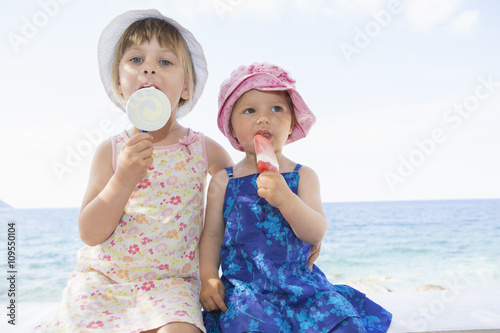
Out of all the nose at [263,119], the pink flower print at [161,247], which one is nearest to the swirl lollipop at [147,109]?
the nose at [263,119]

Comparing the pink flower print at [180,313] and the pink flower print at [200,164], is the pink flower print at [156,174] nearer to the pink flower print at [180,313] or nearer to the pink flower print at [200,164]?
the pink flower print at [200,164]

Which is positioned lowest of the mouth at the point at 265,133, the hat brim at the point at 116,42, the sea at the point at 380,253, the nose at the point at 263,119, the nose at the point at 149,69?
the sea at the point at 380,253

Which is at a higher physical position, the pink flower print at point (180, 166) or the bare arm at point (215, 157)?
the bare arm at point (215, 157)

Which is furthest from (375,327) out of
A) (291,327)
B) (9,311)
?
(9,311)

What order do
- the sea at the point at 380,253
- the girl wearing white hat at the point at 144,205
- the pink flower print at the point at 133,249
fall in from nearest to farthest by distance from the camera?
the girl wearing white hat at the point at 144,205, the pink flower print at the point at 133,249, the sea at the point at 380,253

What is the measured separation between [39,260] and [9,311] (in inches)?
543

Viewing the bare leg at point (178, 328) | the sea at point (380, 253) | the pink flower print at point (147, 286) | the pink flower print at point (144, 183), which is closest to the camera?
the bare leg at point (178, 328)

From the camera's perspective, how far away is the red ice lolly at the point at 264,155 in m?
1.65

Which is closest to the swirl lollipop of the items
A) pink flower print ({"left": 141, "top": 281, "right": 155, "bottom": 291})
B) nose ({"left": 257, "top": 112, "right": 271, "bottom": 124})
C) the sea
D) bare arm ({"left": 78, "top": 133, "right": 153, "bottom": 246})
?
bare arm ({"left": 78, "top": 133, "right": 153, "bottom": 246})

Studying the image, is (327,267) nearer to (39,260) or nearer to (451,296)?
(39,260)

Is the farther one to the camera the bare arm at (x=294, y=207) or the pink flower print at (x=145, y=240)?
the pink flower print at (x=145, y=240)

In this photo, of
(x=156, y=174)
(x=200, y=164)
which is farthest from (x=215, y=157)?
(x=156, y=174)

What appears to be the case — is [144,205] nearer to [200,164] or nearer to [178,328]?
[200,164]

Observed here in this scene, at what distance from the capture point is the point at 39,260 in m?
14.0
